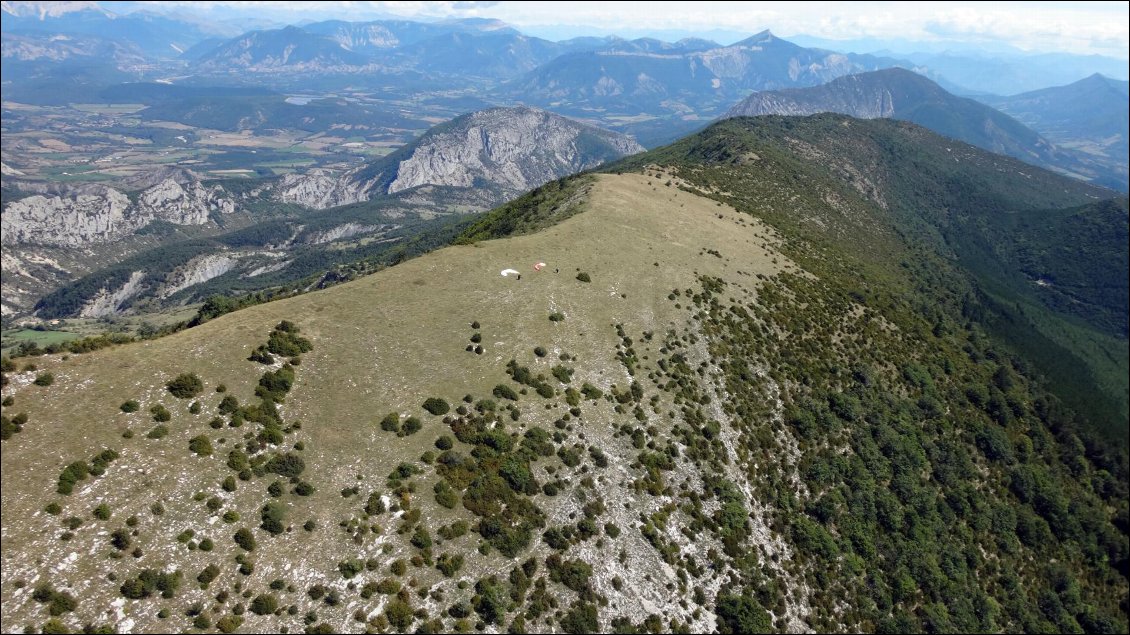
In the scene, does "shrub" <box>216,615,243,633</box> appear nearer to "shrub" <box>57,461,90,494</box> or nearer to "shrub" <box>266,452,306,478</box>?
"shrub" <box>266,452,306,478</box>

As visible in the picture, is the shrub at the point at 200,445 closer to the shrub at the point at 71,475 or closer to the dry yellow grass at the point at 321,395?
the dry yellow grass at the point at 321,395

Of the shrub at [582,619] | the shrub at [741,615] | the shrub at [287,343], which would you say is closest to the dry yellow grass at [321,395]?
the shrub at [287,343]

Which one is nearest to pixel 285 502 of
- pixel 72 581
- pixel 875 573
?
pixel 72 581

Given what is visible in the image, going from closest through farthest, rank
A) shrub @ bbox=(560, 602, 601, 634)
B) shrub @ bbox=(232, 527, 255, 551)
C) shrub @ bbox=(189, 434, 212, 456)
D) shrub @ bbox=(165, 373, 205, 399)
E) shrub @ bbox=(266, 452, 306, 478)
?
shrub @ bbox=(232, 527, 255, 551)
shrub @ bbox=(560, 602, 601, 634)
shrub @ bbox=(189, 434, 212, 456)
shrub @ bbox=(266, 452, 306, 478)
shrub @ bbox=(165, 373, 205, 399)

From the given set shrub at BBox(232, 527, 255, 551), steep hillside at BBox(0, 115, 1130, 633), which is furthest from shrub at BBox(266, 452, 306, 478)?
shrub at BBox(232, 527, 255, 551)

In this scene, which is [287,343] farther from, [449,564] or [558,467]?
[558,467]
